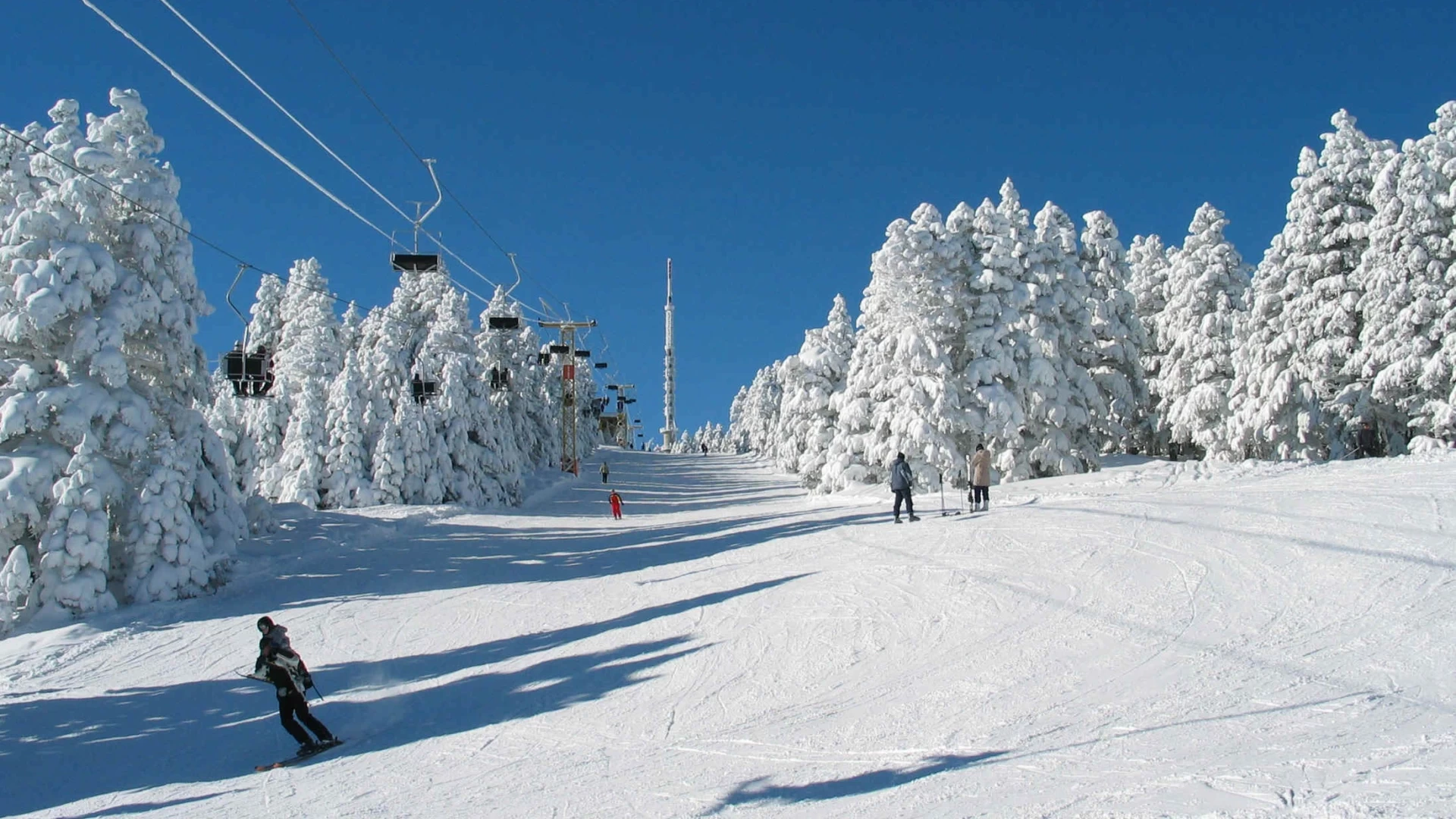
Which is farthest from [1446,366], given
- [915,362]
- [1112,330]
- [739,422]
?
[739,422]

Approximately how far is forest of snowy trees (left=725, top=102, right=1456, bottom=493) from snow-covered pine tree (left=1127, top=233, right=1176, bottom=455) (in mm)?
6397

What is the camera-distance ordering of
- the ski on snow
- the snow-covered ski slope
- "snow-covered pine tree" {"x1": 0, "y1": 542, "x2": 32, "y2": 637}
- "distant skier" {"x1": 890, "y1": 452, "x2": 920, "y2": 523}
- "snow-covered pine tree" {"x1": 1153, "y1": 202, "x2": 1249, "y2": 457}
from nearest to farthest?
the snow-covered ski slope
the ski on snow
"snow-covered pine tree" {"x1": 0, "y1": 542, "x2": 32, "y2": 637}
"distant skier" {"x1": 890, "y1": 452, "x2": 920, "y2": 523}
"snow-covered pine tree" {"x1": 1153, "y1": 202, "x2": 1249, "y2": 457}

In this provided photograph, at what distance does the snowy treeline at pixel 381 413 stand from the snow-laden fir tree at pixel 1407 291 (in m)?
30.7

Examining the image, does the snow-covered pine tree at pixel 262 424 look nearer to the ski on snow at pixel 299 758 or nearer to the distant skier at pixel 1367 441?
the ski on snow at pixel 299 758

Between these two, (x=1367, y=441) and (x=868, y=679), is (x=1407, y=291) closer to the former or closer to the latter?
(x=1367, y=441)

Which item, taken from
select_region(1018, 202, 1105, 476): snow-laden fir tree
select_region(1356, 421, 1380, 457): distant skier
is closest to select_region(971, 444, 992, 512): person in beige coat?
select_region(1018, 202, 1105, 476): snow-laden fir tree

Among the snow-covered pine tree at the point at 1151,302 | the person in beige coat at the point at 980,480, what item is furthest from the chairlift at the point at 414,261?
the snow-covered pine tree at the point at 1151,302

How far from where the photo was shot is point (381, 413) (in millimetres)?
40938

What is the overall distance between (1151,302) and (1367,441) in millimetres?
18319

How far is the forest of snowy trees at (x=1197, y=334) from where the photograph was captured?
27.2m

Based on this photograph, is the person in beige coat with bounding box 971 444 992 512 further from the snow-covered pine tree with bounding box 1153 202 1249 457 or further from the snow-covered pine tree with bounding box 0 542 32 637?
the snow-covered pine tree with bounding box 0 542 32 637

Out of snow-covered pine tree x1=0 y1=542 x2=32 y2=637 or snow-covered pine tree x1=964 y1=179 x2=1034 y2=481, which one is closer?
snow-covered pine tree x1=0 y1=542 x2=32 y2=637

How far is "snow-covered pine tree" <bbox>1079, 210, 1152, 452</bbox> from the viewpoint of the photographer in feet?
118

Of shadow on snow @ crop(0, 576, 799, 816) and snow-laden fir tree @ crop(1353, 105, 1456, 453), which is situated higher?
snow-laden fir tree @ crop(1353, 105, 1456, 453)
